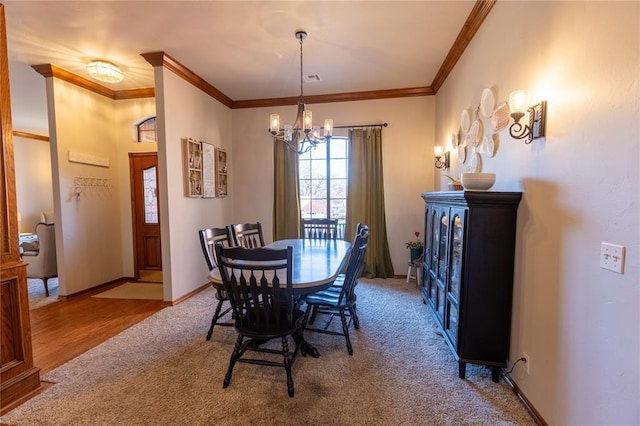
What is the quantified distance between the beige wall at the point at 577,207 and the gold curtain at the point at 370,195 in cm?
250

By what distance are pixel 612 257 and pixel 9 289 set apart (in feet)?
11.0

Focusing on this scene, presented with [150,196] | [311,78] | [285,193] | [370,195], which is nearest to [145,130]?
[150,196]

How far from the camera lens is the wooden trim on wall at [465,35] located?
2447 mm

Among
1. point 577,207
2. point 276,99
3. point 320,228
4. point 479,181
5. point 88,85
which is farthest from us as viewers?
point 276,99

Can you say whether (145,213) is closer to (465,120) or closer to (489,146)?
(465,120)

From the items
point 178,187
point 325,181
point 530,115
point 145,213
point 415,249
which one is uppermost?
point 530,115

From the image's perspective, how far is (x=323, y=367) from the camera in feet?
7.46

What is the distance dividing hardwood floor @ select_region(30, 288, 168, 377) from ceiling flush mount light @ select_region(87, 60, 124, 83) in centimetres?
278

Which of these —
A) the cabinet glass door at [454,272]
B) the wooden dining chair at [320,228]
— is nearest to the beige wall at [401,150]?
the wooden dining chair at [320,228]

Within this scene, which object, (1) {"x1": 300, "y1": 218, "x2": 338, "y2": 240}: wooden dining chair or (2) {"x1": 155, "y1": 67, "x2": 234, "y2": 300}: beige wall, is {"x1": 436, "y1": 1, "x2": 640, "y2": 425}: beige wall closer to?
(1) {"x1": 300, "y1": 218, "x2": 338, "y2": 240}: wooden dining chair

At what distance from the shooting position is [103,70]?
138 inches

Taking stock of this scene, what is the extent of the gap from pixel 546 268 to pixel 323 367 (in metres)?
1.64

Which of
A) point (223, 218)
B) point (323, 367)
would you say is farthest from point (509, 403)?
point (223, 218)

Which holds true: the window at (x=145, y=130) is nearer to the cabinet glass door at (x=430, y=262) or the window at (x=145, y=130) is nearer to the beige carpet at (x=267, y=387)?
the beige carpet at (x=267, y=387)
